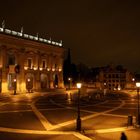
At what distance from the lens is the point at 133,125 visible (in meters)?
21.0

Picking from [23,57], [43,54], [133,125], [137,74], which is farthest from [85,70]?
[133,125]

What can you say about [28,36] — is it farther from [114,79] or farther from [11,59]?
[114,79]

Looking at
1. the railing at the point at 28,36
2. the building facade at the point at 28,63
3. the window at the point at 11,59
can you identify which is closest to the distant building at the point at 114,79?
the building facade at the point at 28,63

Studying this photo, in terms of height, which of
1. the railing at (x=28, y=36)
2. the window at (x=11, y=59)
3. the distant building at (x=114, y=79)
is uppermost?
the railing at (x=28, y=36)

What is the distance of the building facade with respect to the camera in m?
58.6

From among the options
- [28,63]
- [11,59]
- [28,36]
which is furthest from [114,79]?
[11,59]

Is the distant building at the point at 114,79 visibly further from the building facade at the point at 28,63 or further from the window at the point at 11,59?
the window at the point at 11,59

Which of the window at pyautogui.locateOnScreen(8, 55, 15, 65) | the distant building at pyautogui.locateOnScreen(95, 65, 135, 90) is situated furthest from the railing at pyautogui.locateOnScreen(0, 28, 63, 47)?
the distant building at pyautogui.locateOnScreen(95, 65, 135, 90)

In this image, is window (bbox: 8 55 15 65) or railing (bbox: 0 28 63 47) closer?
railing (bbox: 0 28 63 47)

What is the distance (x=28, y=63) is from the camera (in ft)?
217

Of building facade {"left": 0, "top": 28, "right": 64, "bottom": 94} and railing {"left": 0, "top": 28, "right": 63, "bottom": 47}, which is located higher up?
railing {"left": 0, "top": 28, "right": 63, "bottom": 47}

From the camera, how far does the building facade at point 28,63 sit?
2307 inches

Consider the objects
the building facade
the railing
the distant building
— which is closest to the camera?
the building facade

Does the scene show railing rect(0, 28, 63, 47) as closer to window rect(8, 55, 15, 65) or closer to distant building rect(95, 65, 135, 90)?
window rect(8, 55, 15, 65)
